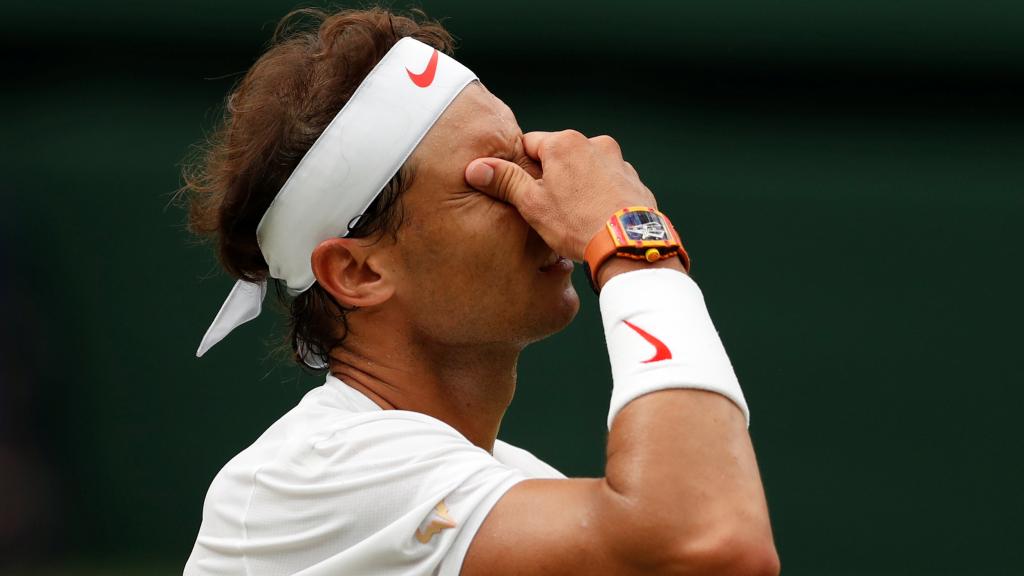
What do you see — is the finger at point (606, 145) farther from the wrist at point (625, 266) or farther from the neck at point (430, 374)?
the neck at point (430, 374)

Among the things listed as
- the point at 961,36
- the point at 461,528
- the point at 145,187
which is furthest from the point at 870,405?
the point at 461,528

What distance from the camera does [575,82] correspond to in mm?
5547

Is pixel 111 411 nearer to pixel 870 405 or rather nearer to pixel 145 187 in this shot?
pixel 145 187

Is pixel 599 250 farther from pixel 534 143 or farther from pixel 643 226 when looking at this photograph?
pixel 534 143

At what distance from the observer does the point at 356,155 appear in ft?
8.23

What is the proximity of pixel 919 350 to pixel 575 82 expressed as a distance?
180 cm

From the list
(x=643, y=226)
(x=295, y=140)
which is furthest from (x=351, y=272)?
(x=643, y=226)

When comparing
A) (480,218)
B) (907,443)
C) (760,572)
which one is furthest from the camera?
(907,443)

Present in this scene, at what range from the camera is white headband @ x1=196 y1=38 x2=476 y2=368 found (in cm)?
251

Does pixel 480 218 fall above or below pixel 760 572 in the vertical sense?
above

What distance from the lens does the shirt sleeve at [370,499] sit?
6.70 feet

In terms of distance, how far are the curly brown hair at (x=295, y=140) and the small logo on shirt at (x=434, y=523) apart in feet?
2.21

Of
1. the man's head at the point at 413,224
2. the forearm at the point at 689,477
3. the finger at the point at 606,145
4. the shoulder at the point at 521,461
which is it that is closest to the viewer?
the forearm at the point at 689,477

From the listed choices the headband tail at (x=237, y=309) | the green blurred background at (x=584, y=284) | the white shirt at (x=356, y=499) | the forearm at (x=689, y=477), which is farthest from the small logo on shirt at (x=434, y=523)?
the green blurred background at (x=584, y=284)
